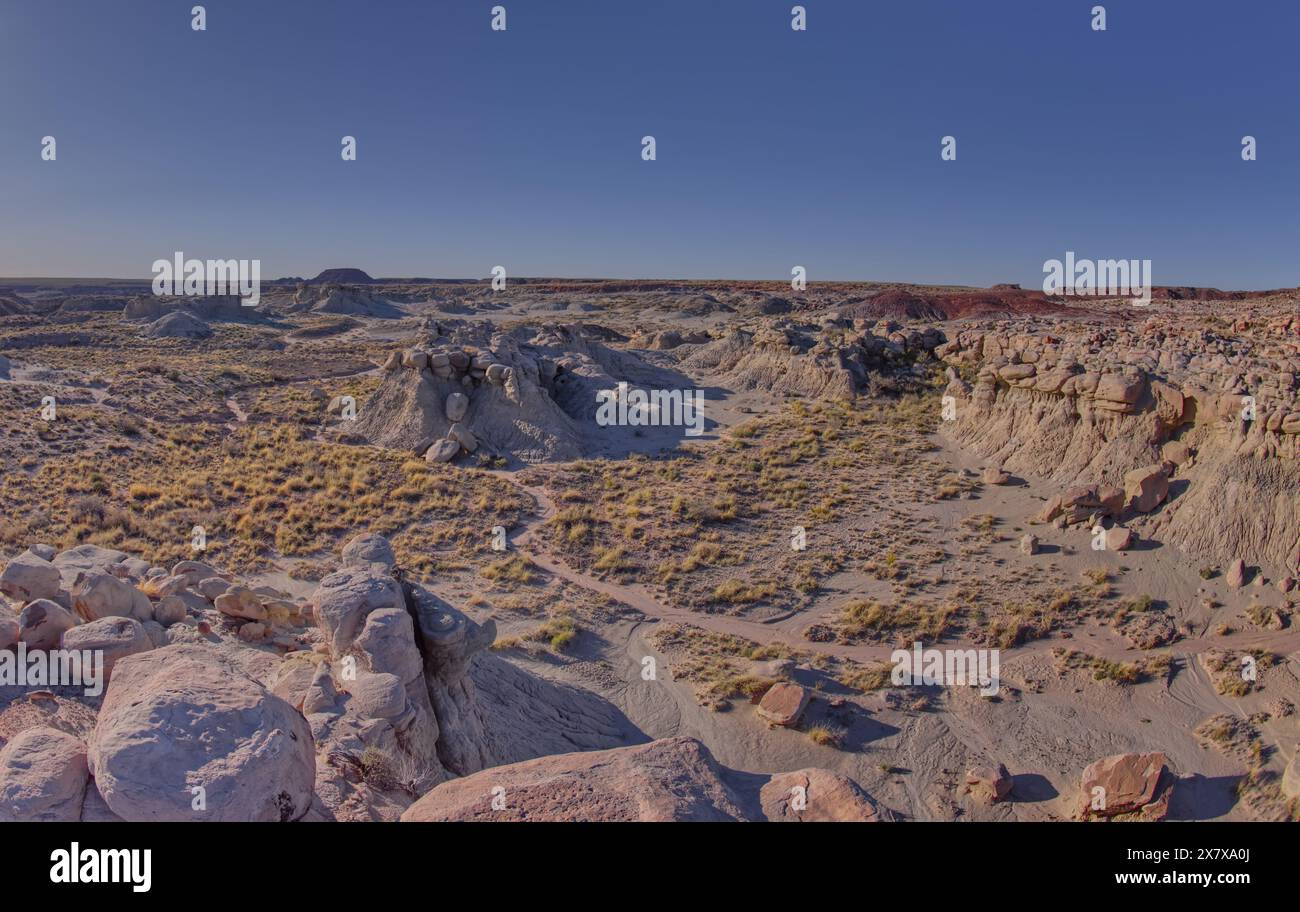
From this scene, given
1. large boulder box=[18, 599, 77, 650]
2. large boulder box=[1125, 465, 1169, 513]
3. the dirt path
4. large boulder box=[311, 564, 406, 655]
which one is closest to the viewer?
large boulder box=[18, 599, 77, 650]

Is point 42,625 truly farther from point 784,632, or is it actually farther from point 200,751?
point 784,632

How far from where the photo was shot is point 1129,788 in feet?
31.9

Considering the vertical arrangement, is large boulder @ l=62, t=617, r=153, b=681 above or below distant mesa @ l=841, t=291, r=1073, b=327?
below

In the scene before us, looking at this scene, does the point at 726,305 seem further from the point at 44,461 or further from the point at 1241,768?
the point at 1241,768

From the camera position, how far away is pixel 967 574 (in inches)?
663

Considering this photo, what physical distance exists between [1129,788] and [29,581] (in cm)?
1589

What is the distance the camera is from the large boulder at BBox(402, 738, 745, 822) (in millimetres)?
5551

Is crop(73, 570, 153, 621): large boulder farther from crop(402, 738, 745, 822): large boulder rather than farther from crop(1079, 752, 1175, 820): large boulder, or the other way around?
crop(1079, 752, 1175, 820): large boulder

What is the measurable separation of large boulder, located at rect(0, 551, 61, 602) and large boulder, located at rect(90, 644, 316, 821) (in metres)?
5.68

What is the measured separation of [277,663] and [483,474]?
14446 mm

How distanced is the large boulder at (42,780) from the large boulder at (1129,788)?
1144 cm

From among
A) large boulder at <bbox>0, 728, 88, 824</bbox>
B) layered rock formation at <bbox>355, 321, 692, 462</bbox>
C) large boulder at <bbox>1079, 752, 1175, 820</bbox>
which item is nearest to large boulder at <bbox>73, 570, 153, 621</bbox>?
large boulder at <bbox>0, 728, 88, 824</bbox>

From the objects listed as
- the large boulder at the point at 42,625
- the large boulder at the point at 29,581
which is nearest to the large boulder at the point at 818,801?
the large boulder at the point at 42,625
